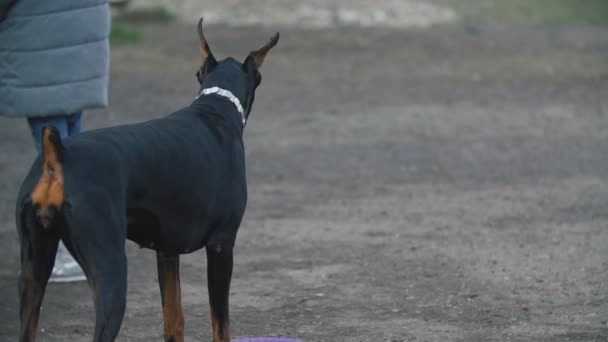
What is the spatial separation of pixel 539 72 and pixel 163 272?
964 cm

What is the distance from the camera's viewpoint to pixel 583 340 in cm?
560

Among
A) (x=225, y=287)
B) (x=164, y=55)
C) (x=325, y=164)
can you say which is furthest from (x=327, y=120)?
(x=225, y=287)

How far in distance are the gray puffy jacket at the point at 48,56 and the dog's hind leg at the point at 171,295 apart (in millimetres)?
1486

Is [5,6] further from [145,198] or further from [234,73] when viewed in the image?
[145,198]

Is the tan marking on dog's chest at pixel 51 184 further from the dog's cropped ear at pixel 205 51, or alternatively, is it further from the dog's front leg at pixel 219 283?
the dog's cropped ear at pixel 205 51

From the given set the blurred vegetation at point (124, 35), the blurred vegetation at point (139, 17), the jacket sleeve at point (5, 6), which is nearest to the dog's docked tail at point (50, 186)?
the jacket sleeve at point (5, 6)

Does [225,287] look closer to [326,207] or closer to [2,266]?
[2,266]

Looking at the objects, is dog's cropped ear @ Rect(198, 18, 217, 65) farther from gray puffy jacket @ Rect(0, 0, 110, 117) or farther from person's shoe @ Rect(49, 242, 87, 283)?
person's shoe @ Rect(49, 242, 87, 283)

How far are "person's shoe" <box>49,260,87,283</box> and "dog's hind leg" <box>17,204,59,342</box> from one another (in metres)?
2.25

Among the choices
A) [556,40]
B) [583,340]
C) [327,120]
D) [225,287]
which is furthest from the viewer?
[556,40]

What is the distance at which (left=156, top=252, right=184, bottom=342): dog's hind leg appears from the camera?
5.04 m

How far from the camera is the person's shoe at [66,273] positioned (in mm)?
6605

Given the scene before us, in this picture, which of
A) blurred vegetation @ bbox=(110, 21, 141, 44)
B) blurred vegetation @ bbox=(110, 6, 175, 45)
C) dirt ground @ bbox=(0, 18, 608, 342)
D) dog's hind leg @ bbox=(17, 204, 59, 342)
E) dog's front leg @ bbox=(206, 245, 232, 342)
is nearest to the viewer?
dog's hind leg @ bbox=(17, 204, 59, 342)

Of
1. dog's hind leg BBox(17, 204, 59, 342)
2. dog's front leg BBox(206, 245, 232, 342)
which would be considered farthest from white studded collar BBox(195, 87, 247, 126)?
dog's hind leg BBox(17, 204, 59, 342)
